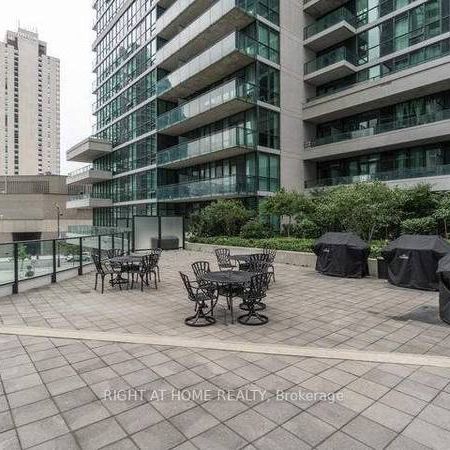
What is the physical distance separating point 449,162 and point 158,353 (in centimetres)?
2537

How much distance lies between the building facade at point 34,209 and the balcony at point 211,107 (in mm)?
41057

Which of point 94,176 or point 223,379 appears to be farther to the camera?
point 94,176

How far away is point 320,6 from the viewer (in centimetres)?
2884

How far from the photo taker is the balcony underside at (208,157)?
24.7 meters

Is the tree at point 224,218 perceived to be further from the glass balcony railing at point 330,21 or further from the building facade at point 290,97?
the glass balcony railing at point 330,21

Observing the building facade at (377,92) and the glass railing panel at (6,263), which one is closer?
the glass railing panel at (6,263)

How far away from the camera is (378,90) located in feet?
82.8

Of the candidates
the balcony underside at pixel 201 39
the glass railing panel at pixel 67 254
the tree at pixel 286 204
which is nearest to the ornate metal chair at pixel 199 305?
the glass railing panel at pixel 67 254

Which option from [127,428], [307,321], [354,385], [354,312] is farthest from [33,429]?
[354,312]

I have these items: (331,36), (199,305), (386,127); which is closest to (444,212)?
(386,127)

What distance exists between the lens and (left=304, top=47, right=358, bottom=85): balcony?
27.4 meters

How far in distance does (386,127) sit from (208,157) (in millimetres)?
13453

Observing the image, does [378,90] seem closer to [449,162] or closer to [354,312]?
[449,162]

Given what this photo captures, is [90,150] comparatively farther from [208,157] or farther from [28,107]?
[28,107]
